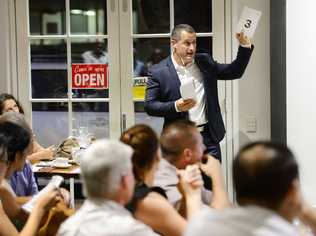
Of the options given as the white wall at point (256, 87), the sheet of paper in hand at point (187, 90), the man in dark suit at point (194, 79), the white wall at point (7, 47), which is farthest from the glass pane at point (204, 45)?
the white wall at point (7, 47)

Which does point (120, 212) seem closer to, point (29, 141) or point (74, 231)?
point (74, 231)

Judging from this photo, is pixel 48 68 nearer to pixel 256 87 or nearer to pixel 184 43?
pixel 184 43

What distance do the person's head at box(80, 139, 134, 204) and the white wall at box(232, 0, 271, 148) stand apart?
8.46 feet

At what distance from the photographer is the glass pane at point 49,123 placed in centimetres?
470

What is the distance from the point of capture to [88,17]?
4.57 metres

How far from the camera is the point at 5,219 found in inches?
87.2

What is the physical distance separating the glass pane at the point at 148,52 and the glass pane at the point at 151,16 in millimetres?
84

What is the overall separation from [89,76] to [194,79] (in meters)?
1.06

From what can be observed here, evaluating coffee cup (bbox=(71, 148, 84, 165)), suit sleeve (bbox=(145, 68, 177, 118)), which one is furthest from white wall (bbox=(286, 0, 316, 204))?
coffee cup (bbox=(71, 148, 84, 165))

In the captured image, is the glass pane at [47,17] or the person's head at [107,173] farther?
the glass pane at [47,17]

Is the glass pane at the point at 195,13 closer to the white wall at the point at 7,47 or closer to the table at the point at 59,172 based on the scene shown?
the white wall at the point at 7,47

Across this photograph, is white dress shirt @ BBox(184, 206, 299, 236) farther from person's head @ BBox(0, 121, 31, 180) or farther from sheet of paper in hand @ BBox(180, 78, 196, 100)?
sheet of paper in hand @ BBox(180, 78, 196, 100)

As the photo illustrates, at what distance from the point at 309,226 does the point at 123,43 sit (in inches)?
106

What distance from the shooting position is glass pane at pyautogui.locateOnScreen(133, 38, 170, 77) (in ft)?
14.8
